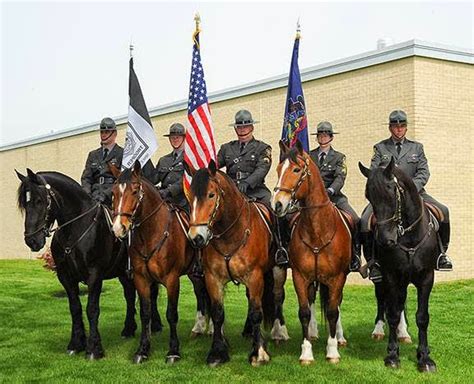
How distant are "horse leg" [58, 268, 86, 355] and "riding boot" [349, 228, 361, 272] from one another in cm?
358

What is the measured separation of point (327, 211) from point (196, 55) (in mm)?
3071

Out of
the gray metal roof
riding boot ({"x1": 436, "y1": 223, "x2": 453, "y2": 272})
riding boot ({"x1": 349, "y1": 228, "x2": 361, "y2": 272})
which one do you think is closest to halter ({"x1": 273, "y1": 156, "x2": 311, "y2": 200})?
riding boot ({"x1": 349, "y1": 228, "x2": 361, "y2": 272})

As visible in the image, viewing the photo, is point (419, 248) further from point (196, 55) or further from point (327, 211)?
point (196, 55)

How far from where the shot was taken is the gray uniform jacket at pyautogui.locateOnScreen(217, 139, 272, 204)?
7.54 m

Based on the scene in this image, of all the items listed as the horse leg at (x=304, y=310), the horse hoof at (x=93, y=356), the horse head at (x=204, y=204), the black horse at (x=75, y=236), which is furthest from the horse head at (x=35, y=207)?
the horse leg at (x=304, y=310)

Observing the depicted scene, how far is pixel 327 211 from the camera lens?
663 cm

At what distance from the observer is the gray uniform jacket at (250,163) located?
754 centimetres

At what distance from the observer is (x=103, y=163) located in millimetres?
8266

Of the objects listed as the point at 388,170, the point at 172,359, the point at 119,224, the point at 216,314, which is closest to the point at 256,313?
the point at 216,314

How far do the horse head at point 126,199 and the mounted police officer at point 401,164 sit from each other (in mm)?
2793

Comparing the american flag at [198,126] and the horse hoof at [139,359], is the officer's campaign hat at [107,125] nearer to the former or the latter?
the american flag at [198,126]

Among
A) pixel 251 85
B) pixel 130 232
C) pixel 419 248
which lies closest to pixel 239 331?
pixel 130 232

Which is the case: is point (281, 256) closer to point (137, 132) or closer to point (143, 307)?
point (143, 307)

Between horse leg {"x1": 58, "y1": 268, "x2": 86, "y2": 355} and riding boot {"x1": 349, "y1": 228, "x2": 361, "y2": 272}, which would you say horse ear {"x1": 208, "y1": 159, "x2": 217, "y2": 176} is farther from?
horse leg {"x1": 58, "y1": 268, "x2": 86, "y2": 355}
